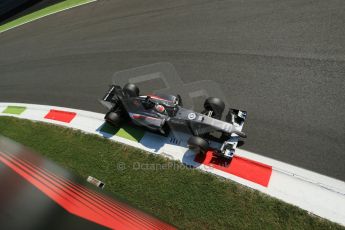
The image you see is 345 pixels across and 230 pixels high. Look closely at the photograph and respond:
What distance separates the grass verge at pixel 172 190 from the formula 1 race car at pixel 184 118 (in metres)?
0.96

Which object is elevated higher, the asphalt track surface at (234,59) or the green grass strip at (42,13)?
the green grass strip at (42,13)

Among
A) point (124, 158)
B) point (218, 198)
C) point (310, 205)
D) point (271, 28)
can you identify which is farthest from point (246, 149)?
point (271, 28)

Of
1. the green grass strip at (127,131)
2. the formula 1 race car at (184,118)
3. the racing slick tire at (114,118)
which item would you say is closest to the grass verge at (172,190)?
the green grass strip at (127,131)

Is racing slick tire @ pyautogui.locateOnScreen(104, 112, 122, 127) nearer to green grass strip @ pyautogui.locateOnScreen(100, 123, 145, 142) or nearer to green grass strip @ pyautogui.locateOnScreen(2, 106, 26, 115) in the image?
green grass strip @ pyautogui.locateOnScreen(100, 123, 145, 142)

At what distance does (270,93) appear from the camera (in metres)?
9.25

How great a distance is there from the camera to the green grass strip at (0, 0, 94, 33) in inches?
759

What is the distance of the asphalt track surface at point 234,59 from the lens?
8.26 meters

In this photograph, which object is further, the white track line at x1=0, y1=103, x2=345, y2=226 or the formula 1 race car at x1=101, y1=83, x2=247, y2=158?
the formula 1 race car at x1=101, y1=83, x2=247, y2=158

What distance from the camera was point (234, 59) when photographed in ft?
34.8

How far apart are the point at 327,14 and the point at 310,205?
7.18 meters

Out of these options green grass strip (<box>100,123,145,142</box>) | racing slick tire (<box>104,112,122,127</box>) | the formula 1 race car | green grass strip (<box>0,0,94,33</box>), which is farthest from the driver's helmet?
green grass strip (<box>0,0,94,33</box>)

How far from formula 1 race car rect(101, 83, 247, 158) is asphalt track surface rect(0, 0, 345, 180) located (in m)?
0.66

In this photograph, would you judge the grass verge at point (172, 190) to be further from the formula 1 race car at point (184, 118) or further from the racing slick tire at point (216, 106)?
the racing slick tire at point (216, 106)

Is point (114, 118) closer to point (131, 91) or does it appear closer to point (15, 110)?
point (131, 91)
